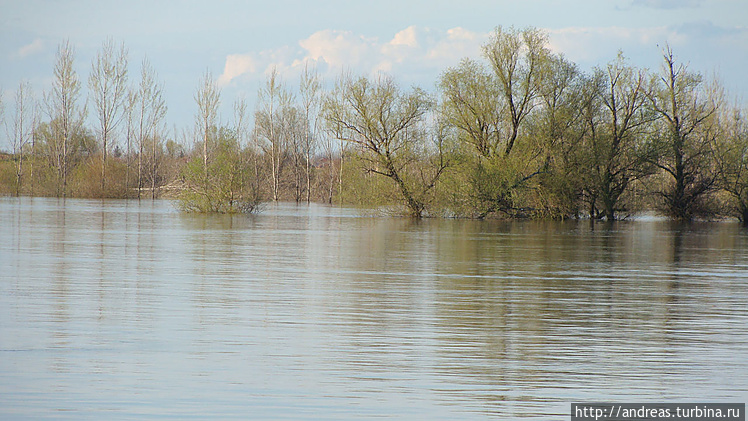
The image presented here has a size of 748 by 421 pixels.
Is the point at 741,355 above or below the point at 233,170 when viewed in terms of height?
below

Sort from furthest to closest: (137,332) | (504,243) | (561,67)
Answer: (561,67) < (504,243) < (137,332)

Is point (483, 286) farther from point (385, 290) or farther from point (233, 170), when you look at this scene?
point (233, 170)

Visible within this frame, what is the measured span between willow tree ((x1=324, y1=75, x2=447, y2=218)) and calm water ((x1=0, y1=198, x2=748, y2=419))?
2554 cm

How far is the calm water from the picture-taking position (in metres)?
5.22

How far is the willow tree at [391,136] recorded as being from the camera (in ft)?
133

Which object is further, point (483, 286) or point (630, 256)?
point (630, 256)

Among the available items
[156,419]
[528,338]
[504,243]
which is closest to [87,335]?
[156,419]

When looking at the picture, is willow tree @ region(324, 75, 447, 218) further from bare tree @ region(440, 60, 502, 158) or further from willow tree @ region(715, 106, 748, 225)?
willow tree @ region(715, 106, 748, 225)

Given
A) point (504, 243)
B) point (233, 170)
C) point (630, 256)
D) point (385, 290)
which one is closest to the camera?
point (385, 290)

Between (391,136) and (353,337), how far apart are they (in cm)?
3410

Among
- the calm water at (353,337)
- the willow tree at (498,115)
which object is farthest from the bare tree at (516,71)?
the calm water at (353,337)

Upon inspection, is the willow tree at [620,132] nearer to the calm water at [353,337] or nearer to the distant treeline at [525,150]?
the distant treeline at [525,150]

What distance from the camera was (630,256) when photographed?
18.6 meters

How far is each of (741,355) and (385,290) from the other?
5.13m
